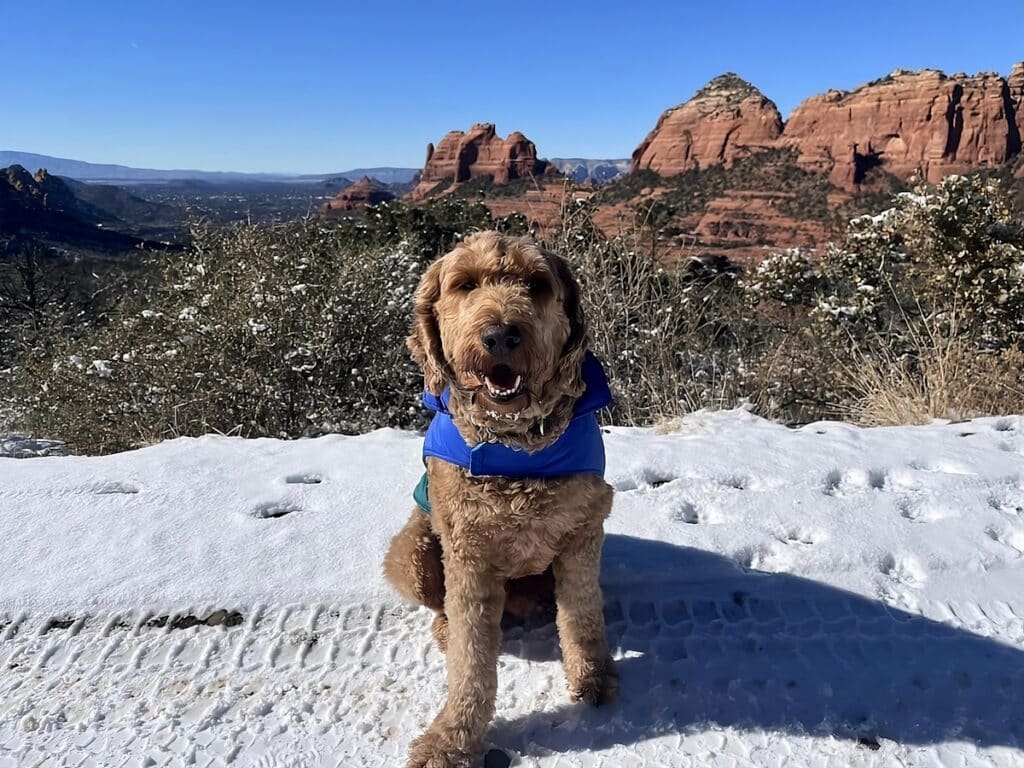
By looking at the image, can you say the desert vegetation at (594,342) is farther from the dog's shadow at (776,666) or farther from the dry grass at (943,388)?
the dog's shadow at (776,666)

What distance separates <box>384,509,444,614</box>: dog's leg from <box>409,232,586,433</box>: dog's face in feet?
1.93

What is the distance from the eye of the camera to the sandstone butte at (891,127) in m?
70.4

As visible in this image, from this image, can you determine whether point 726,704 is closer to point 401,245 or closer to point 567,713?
point 567,713

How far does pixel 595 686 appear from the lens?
2229 mm

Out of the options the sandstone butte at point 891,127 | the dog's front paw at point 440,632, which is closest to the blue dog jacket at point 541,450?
the dog's front paw at point 440,632

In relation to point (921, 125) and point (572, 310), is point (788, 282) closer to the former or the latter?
point (572, 310)

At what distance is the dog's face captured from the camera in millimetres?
1933

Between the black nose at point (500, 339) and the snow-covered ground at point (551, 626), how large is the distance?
4.13 feet

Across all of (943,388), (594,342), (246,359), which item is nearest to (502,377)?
(594,342)

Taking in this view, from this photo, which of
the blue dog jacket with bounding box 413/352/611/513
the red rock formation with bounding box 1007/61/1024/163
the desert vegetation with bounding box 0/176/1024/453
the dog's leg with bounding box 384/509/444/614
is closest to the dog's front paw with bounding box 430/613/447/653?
the dog's leg with bounding box 384/509/444/614

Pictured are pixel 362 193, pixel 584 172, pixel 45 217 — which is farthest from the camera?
pixel 362 193

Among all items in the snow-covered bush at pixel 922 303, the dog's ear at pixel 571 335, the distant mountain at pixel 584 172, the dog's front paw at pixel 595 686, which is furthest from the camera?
the distant mountain at pixel 584 172

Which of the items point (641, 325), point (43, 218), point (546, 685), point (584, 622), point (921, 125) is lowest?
point (546, 685)

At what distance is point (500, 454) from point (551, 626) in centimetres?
96
